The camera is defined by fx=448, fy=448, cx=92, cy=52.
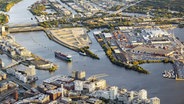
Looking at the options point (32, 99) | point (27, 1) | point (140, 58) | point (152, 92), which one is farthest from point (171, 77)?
point (27, 1)

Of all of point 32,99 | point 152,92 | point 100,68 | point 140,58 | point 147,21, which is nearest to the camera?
point 32,99

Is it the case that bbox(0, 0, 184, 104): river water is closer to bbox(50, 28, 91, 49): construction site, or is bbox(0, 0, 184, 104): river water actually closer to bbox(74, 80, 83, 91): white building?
bbox(50, 28, 91, 49): construction site

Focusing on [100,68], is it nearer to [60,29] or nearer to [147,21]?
[60,29]

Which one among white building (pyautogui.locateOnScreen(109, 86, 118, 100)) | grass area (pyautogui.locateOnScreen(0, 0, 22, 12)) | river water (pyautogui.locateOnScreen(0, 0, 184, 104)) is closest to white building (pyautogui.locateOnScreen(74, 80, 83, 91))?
white building (pyautogui.locateOnScreen(109, 86, 118, 100))

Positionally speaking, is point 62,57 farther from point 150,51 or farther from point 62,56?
point 150,51

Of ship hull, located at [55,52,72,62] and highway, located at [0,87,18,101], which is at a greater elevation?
ship hull, located at [55,52,72,62]

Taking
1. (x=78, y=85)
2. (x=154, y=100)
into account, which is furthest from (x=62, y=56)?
(x=154, y=100)

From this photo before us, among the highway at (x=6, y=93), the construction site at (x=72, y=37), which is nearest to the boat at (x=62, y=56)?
the construction site at (x=72, y=37)

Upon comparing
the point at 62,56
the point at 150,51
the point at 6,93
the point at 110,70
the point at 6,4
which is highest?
the point at 6,4
